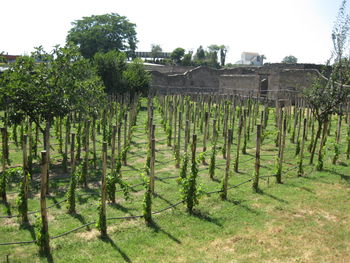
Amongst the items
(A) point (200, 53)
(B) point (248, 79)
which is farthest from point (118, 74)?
(A) point (200, 53)

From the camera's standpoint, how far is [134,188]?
7.79 m

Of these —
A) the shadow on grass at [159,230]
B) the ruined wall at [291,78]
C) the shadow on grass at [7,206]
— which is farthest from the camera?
the ruined wall at [291,78]

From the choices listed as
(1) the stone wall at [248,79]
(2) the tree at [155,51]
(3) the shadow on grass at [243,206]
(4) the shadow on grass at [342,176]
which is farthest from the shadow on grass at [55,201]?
(2) the tree at [155,51]

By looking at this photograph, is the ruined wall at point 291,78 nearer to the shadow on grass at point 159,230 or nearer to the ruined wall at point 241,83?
the ruined wall at point 241,83

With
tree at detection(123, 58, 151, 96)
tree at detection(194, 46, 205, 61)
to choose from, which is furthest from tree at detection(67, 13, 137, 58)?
tree at detection(194, 46, 205, 61)

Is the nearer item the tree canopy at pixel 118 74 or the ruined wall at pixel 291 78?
the ruined wall at pixel 291 78

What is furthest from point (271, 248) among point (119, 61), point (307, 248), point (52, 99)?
point (119, 61)

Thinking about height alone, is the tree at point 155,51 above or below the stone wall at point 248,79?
above

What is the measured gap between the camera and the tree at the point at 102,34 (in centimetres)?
4256

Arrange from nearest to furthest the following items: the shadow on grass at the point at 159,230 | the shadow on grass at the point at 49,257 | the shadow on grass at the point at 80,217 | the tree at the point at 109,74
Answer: the shadow on grass at the point at 49,257 < the shadow on grass at the point at 159,230 < the shadow on grass at the point at 80,217 < the tree at the point at 109,74

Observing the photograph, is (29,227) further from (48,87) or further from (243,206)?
(48,87)

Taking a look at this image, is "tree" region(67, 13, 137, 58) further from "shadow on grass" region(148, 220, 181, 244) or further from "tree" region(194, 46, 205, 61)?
"shadow on grass" region(148, 220, 181, 244)

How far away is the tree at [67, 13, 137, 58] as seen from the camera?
42562 mm

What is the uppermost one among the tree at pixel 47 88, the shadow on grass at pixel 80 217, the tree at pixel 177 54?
the tree at pixel 177 54
